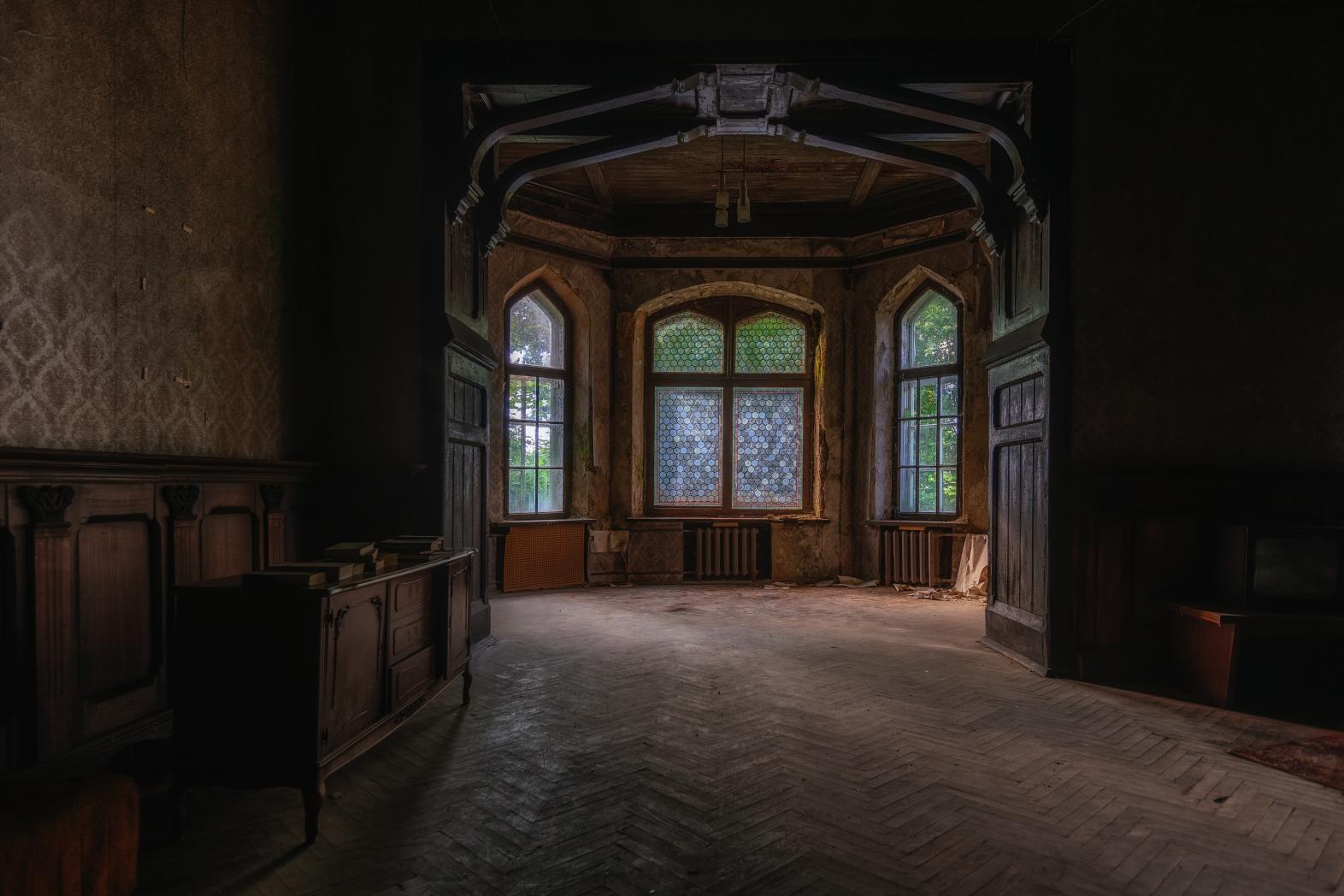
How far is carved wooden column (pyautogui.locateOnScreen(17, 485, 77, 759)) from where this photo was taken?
107 inches

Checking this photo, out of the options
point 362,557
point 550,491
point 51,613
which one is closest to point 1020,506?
point 362,557

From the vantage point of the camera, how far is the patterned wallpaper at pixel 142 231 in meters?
2.74

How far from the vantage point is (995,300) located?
5.83m

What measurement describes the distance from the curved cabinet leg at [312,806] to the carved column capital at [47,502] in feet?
4.93

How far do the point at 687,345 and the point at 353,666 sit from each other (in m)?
7.10

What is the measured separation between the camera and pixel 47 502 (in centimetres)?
275

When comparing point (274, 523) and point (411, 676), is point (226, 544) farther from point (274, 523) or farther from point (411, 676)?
point (411, 676)

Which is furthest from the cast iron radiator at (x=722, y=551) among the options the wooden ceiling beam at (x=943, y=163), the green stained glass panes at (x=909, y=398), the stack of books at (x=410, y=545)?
the stack of books at (x=410, y=545)

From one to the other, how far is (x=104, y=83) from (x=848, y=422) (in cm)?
783

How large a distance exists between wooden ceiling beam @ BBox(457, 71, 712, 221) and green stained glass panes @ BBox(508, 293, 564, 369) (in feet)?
10.4

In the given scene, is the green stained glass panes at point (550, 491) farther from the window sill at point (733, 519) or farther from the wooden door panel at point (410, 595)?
the wooden door panel at point (410, 595)

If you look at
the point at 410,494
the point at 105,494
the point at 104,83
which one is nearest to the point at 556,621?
the point at 410,494

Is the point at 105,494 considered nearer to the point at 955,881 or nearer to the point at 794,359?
the point at 955,881

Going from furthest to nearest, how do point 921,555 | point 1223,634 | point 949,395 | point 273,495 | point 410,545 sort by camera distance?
point 949,395
point 921,555
point 273,495
point 1223,634
point 410,545
